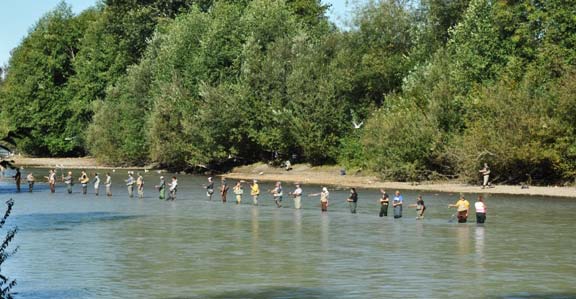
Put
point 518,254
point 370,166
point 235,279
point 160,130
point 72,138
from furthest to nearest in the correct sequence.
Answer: point 72,138 → point 160,130 → point 370,166 → point 518,254 → point 235,279

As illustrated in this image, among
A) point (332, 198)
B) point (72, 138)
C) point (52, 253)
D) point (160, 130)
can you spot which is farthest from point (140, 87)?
point (52, 253)

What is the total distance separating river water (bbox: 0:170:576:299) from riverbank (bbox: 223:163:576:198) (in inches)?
322

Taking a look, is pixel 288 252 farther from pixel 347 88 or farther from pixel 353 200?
pixel 347 88

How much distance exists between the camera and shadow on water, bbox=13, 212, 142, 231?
5031 cm

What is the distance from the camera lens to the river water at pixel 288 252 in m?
30.2

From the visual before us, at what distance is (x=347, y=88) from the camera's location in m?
93.5

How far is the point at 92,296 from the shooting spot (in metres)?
28.7

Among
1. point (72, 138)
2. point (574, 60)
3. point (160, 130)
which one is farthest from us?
point (72, 138)

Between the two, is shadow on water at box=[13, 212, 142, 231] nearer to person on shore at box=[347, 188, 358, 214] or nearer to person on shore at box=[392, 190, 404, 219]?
person on shore at box=[347, 188, 358, 214]

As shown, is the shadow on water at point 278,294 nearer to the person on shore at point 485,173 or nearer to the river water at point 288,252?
the river water at point 288,252

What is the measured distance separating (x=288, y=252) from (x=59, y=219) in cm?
2013

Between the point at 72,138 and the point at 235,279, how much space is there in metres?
112

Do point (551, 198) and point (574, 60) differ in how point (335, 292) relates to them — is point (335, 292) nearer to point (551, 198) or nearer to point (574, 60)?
point (551, 198)

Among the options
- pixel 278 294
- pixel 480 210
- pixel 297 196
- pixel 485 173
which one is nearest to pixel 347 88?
pixel 485 173
